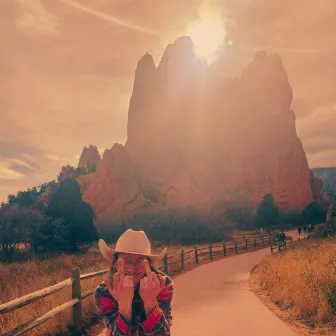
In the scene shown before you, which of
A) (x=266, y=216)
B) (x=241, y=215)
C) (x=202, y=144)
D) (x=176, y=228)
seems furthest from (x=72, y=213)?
(x=202, y=144)

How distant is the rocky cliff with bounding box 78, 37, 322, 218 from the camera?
77625 millimetres

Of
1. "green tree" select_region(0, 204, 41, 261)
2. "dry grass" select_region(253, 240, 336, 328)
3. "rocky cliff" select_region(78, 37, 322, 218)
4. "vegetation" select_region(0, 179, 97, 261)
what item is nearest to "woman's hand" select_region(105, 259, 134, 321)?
"dry grass" select_region(253, 240, 336, 328)

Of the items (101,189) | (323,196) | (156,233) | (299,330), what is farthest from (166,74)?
(299,330)

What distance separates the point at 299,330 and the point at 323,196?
3696 inches

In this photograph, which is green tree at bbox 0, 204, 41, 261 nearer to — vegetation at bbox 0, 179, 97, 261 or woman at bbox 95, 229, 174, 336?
vegetation at bbox 0, 179, 97, 261

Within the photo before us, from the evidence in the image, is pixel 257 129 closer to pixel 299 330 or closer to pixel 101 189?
pixel 101 189

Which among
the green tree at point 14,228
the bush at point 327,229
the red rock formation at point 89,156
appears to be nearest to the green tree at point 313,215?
the bush at point 327,229

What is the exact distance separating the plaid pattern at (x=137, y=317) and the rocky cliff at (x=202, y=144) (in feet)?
229

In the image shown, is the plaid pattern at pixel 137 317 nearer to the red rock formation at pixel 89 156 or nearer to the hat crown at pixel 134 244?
the hat crown at pixel 134 244

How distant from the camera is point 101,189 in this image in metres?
76.9

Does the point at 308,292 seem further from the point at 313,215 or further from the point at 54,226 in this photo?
the point at 313,215

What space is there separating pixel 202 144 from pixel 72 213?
51.6m

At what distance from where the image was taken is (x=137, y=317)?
7.62 ft

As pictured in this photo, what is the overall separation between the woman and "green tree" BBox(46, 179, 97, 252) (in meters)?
38.1
